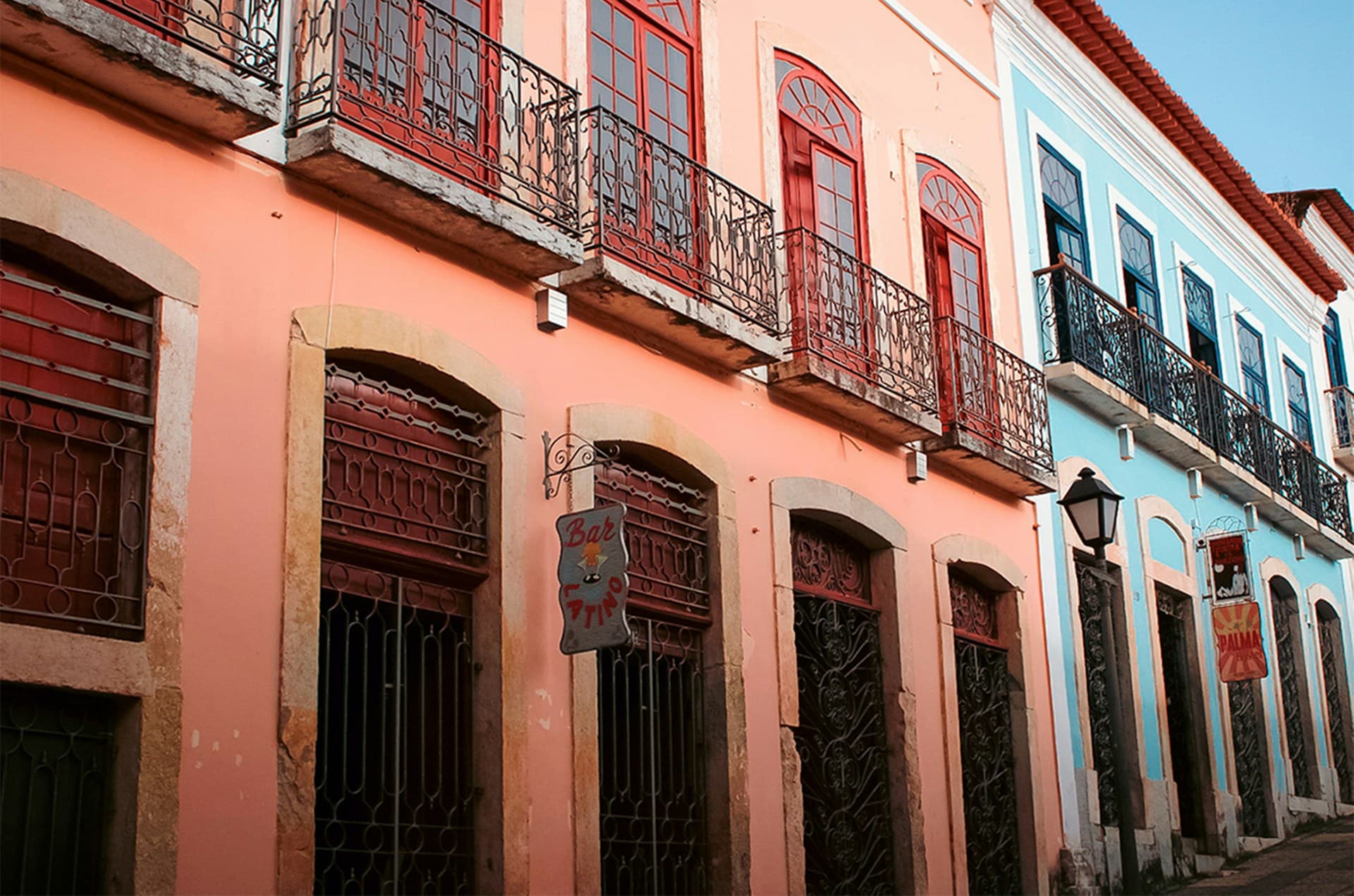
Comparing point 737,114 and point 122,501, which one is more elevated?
point 737,114

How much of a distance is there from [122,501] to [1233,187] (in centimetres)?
1547

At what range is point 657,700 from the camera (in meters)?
9.35

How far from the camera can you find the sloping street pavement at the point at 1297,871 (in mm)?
13148

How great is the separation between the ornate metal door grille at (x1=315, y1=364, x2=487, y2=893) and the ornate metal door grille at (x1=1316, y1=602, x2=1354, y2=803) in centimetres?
1390

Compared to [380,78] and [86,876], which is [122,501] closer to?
[86,876]

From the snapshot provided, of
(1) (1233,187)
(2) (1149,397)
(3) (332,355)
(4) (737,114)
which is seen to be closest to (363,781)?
(3) (332,355)

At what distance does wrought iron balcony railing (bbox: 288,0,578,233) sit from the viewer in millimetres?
7867

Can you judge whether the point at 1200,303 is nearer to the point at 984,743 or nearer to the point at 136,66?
the point at 984,743

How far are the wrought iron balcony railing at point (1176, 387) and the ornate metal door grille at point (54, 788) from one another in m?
9.53

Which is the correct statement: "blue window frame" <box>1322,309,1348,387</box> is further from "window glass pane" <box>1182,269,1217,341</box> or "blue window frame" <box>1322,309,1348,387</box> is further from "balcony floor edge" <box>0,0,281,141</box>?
"balcony floor edge" <box>0,0,281,141</box>

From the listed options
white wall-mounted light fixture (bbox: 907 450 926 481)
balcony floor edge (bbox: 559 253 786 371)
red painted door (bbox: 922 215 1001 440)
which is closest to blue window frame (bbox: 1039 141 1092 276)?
red painted door (bbox: 922 215 1001 440)

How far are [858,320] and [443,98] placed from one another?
3770 mm

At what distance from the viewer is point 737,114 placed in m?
11.0

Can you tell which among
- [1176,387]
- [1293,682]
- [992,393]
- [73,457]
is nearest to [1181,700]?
[1176,387]
